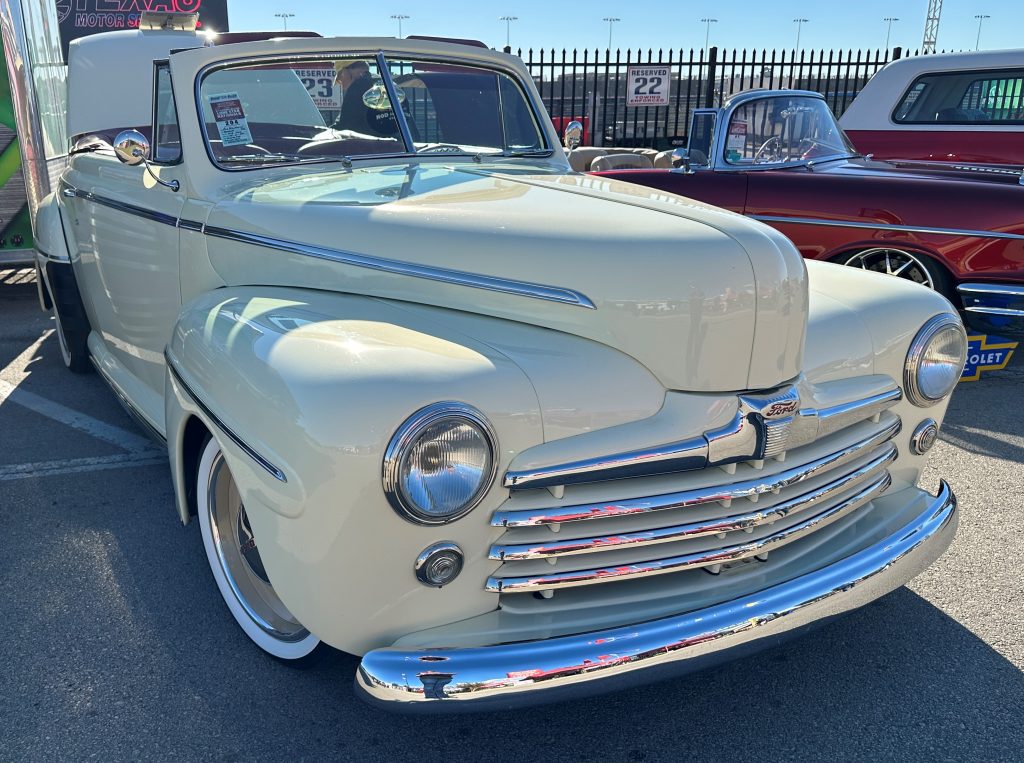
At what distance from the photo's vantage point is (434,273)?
2.29 m

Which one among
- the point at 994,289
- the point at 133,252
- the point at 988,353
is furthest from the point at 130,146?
the point at 988,353

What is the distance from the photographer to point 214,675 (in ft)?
7.71

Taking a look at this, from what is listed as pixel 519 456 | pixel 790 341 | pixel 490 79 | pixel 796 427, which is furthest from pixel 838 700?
pixel 490 79

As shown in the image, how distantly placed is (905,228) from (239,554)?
3.98 metres

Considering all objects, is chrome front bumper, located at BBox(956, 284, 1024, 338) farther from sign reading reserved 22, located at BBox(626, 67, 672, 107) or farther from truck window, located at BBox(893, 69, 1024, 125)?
sign reading reserved 22, located at BBox(626, 67, 672, 107)

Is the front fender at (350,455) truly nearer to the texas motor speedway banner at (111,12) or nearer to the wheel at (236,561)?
the wheel at (236,561)

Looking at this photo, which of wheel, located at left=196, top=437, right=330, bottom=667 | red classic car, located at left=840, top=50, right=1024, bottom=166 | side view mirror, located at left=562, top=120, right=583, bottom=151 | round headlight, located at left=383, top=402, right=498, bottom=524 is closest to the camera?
round headlight, located at left=383, top=402, right=498, bottom=524

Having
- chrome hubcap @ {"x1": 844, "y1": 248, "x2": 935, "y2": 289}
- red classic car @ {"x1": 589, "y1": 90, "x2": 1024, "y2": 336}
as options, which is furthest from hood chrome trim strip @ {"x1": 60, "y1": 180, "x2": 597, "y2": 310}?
chrome hubcap @ {"x1": 844, "y1": 248, "x2": 935, "y2": 289}

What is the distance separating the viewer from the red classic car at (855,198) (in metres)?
4.71

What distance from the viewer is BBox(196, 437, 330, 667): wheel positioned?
2342mm

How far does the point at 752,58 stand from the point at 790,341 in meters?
12.9

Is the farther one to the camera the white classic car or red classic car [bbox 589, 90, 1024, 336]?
red classic car [bbox 589, 90, 1024, 336]

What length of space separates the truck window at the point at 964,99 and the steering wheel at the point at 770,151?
2255 mm

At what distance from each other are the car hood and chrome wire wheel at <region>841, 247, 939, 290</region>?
2.89m
